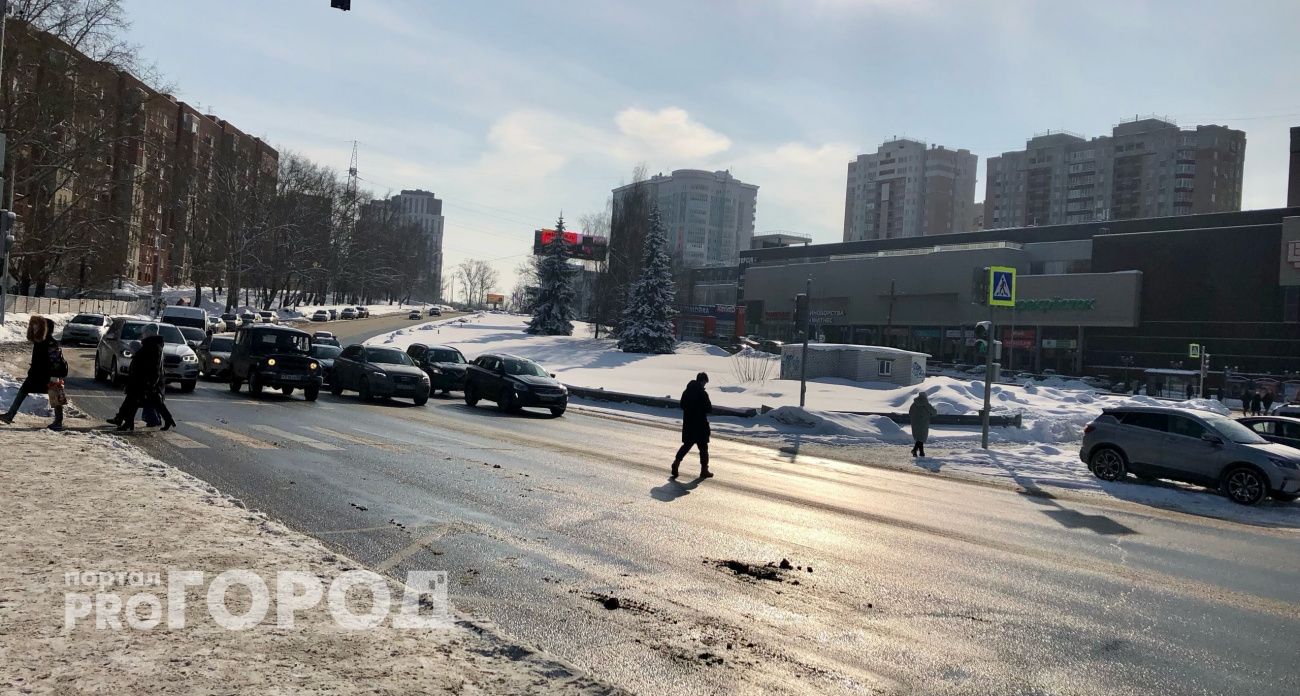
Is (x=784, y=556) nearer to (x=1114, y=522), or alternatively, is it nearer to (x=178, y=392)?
(x=1114, y=522)

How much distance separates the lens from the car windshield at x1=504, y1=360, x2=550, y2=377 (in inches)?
1025

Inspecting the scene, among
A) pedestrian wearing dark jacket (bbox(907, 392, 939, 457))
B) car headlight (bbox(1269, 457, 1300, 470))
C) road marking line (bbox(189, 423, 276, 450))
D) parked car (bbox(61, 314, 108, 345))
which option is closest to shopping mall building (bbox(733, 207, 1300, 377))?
pedestrian wearing dark jacket (bbox(907, 392, 939, 457))

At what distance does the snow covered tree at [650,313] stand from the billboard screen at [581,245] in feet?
53.7

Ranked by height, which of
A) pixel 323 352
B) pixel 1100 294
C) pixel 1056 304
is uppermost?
pixel 1100 294

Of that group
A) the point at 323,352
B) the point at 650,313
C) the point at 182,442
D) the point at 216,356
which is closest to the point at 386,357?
the point at 323,352

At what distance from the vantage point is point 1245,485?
15.8 meters

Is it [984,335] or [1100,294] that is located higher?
[1100,294]

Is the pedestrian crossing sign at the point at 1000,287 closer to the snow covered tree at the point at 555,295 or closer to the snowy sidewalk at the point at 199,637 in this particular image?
the snowy sidewalk at the point at 199,637

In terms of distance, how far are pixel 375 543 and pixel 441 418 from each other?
1398cm

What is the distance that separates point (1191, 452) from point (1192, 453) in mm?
34

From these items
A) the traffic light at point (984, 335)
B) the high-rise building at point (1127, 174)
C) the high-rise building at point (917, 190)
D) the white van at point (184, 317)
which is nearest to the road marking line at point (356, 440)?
the traffic light at point (984, 335)

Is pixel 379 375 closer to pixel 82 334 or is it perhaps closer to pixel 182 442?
pixel 182 442

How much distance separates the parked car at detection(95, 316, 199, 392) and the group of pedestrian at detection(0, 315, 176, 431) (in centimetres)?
804

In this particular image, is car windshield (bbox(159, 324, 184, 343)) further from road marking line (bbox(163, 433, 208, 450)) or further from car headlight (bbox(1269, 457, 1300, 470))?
car headlight (bbox(1269, 457, 1300, 470))
